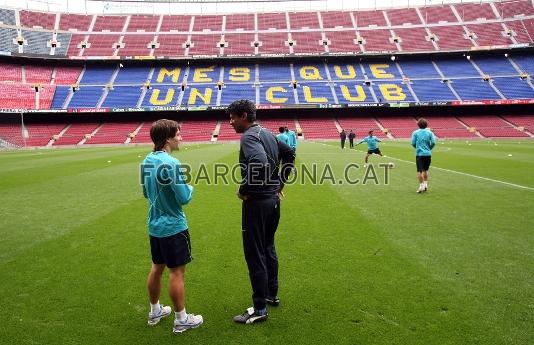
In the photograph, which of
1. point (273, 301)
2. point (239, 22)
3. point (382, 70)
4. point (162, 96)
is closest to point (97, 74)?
point (162, 96)

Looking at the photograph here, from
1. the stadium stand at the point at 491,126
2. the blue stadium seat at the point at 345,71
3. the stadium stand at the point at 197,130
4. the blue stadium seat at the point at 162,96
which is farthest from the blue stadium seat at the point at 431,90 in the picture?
the blue stadium seat at the point at 162,96

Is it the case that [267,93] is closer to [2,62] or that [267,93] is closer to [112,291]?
[2,62]

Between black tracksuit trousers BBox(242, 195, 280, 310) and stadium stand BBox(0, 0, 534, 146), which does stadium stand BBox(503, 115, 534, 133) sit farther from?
black tracksuit trousers BBox(242, 195, 280, 310)

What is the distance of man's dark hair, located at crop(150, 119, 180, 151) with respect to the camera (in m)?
3.50

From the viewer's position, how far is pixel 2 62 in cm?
4950

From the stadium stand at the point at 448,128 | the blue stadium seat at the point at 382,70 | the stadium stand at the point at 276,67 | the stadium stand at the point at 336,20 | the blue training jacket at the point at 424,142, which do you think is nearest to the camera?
the blue training jacket at the point at 424,142

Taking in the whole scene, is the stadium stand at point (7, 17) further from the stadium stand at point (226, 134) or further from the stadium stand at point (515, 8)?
the stadium stand at point (515, 8)

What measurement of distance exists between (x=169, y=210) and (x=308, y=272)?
2.20 m

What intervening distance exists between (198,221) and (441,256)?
4536 millimetres

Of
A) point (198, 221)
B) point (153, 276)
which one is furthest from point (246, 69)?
point (153, 276)

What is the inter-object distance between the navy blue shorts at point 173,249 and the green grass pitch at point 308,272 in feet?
2.25

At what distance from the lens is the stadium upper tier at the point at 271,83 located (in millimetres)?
47906

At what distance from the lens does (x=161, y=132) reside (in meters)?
3.51

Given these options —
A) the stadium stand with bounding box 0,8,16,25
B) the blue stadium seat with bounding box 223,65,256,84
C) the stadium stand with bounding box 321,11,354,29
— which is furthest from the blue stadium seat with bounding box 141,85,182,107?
the stadium stand with bounding box 321,11,354,29
